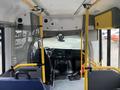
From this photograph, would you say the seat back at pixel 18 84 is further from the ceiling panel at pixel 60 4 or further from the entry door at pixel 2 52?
the entry door at pixel 2 52

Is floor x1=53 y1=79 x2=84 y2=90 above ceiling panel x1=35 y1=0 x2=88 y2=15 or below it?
below

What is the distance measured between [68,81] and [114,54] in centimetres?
145

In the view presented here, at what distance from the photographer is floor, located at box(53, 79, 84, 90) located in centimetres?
619

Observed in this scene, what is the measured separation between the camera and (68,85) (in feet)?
21.1

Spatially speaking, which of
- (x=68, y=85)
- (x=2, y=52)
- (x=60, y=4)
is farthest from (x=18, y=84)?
(x=68, y=85)

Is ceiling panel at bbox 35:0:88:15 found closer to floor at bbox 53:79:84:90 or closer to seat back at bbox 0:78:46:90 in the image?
seat back at bbox 0:78:46:90

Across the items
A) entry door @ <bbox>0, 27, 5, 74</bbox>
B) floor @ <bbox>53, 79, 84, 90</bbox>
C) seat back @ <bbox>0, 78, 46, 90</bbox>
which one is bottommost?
floor @ <bbox>53, 79, 84, 90</bbox>

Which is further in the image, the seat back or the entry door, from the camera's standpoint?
the entry door

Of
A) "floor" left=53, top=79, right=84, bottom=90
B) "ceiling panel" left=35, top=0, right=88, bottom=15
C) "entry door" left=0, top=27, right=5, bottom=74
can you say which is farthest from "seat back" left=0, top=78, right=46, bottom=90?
"floor" left=53, top=79, right=84, bottom=90

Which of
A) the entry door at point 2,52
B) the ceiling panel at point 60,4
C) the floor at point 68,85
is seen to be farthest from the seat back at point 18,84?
the floor at point 68,85

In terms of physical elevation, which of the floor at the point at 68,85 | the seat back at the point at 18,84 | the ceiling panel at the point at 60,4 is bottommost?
the floor at the point at 68,85

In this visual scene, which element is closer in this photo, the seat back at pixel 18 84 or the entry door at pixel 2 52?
the seat back at pixel 18 84

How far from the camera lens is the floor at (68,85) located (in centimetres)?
619

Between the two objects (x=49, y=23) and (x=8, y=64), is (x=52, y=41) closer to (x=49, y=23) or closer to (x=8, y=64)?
(x=49, y=23)
